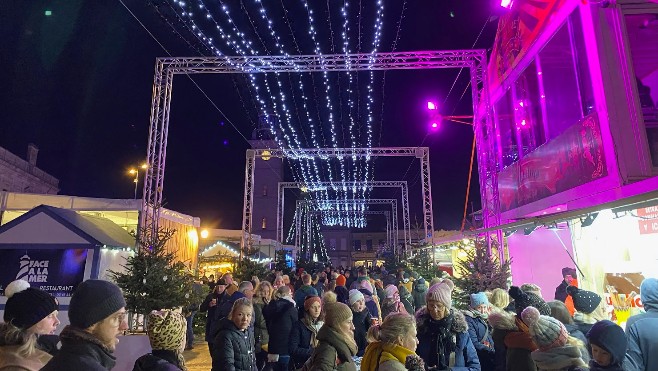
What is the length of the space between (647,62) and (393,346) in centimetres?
893

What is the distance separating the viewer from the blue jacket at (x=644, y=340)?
3.01 metres

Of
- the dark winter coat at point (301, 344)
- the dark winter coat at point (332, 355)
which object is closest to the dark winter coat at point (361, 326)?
the dark winter coat at point (301, 344)

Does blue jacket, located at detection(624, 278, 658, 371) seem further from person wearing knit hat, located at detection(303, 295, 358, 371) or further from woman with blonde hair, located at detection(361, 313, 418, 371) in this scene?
person wearing knit hat, located at detection(303, 295, 358, 371)

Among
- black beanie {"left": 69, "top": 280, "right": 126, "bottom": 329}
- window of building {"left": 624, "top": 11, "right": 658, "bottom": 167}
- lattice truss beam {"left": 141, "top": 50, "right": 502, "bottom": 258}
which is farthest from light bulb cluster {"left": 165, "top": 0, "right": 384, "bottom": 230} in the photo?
black beanie {"left": 69, "top": 280, "right": 126, "bottom": 329}

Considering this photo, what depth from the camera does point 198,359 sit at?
8.88 meters

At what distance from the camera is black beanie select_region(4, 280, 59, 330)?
8.13 ft

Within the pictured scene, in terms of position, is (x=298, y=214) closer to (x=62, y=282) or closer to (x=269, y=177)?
(x=269, y=177)

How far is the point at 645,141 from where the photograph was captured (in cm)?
657

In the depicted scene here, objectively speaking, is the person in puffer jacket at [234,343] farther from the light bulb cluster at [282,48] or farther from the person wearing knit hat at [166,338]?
the light bulb cluster at [282,48]

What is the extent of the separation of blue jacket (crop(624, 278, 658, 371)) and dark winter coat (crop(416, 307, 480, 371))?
3.72 ft

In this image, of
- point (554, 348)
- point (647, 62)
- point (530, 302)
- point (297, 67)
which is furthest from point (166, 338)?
point (297, 67)

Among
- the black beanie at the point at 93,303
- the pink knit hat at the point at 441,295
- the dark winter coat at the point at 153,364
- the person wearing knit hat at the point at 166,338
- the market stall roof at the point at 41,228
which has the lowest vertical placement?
the dark winter coat at the point at 153,364

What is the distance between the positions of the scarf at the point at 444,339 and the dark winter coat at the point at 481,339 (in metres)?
1.08

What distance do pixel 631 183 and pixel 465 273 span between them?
12.9 ft
